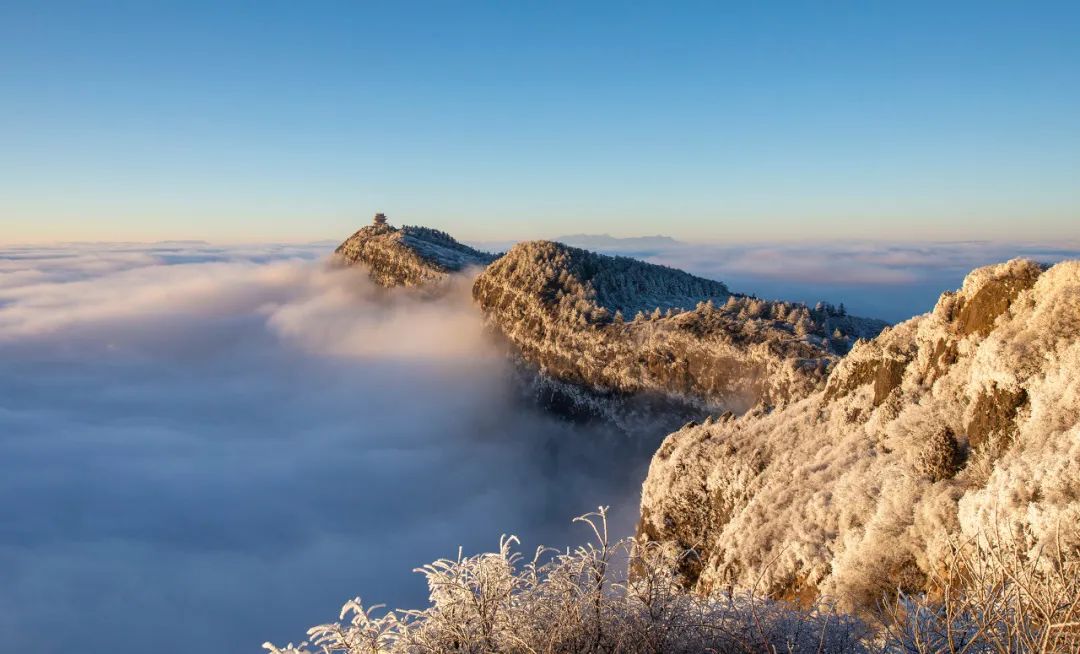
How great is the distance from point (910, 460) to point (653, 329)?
66.5 meters

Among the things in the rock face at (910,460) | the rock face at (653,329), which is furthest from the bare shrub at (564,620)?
the rock face at (653,329)

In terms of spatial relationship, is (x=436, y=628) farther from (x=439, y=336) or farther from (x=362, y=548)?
(x=439, y=336)

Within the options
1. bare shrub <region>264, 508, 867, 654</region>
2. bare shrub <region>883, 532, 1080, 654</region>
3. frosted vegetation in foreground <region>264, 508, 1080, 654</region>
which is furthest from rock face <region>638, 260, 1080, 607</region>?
bare shrub <region>883, 532, 1080, 654</region>

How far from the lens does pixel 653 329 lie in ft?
288

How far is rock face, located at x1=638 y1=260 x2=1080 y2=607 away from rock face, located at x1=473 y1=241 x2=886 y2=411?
37.8 feet

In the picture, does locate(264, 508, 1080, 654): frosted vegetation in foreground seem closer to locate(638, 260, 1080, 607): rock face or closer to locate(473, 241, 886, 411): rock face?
locate(638, 260, 1080, 607): rock face

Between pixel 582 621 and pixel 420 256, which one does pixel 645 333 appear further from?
pixel 420 256

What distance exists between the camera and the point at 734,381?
71375 millimetres

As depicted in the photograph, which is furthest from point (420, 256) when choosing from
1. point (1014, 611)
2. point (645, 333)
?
point (1014, 611)

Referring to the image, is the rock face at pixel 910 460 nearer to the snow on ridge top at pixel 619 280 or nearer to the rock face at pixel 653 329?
the rock face at pixel 653 329

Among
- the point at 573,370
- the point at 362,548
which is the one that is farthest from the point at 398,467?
the point at 573,370

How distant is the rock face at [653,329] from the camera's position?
2662 inches

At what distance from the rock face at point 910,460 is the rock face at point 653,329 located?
1154 cm

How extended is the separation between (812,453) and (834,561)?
801 centimetres
